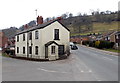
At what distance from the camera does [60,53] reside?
3108 cm

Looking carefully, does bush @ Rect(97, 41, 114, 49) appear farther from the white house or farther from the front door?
the front door

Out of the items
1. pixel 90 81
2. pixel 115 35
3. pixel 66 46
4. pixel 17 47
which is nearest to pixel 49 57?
pixel 66 46

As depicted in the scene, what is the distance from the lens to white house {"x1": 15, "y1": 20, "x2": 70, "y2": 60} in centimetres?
3016

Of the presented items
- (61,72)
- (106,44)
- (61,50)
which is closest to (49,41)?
(61,50)

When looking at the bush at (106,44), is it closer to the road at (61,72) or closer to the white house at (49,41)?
the white house at (49,41)

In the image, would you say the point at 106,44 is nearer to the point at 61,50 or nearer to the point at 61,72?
the point at 61,50

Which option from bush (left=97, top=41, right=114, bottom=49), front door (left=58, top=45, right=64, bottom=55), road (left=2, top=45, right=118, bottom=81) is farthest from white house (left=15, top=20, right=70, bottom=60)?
bush (left=97, top=41, right=114, bottom=49)

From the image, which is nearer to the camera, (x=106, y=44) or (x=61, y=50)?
(x=61, y=50)

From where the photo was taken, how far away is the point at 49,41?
31047 millimetres

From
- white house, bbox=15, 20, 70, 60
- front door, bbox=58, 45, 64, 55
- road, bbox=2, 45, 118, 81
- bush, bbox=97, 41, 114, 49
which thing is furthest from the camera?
bush, bbox=97, 41, 114, 49

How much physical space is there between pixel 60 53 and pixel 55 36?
3.07 metres

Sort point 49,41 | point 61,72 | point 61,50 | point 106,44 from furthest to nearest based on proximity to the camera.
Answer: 1. point 106,44
2. point 61,50
3. point 49,41
4. point 61,72

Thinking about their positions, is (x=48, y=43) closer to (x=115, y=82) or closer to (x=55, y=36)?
(x=55, y=36)

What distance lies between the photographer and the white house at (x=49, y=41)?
30156 mm
